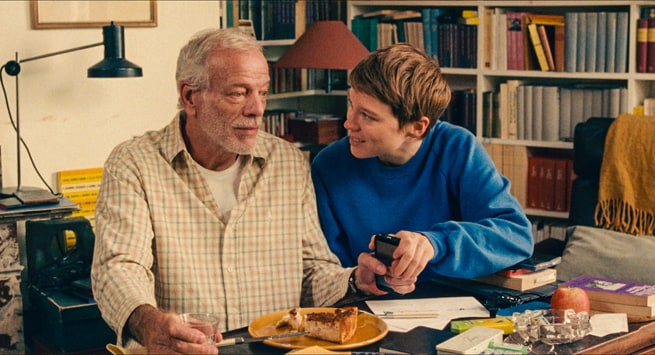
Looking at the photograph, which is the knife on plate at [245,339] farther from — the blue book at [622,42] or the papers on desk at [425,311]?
the blue book at [622,42]

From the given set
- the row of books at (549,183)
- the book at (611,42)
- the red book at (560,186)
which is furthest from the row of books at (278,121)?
the book at (611,42)

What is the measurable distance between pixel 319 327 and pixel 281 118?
3.44 meters

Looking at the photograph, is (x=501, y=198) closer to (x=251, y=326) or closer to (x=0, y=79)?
(x=251, y=326)

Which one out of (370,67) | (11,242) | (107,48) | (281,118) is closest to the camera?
(370,67)

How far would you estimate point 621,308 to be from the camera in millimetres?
2053

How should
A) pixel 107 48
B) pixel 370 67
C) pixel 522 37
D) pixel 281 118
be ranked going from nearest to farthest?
1. pixel 370 67
2. pixel 107 48
3. pixel 522 37
4. pixel 281 118

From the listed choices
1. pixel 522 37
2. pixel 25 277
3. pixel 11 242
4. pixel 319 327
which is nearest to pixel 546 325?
pixel 319 327

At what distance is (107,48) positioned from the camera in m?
3.62

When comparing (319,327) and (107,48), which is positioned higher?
(107,48)

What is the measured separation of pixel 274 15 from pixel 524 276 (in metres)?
3.16

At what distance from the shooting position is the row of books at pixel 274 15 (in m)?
4.99

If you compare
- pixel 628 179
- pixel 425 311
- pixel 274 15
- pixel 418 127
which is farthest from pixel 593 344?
pixel 274 15

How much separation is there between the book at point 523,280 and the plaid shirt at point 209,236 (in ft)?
1.09

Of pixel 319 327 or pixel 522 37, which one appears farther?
pixel 522 37
